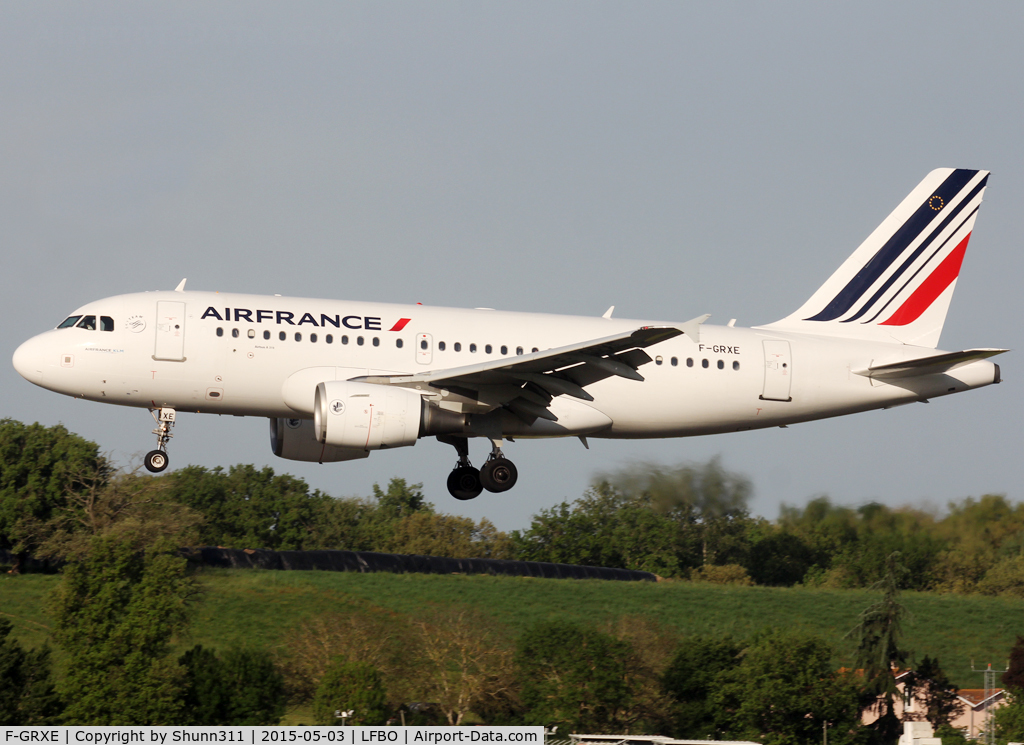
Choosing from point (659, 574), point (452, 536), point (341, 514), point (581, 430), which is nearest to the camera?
point (581, 430)

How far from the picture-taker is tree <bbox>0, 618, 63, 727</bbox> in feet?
158

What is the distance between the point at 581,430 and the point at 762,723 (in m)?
31.8

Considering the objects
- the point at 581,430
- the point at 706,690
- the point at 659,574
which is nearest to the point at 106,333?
the point at 581,430

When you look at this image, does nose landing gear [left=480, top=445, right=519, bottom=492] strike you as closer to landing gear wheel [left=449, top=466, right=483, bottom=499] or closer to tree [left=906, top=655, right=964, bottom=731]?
landing gear wheel [left=449, top=466, right=483, bottom=499]

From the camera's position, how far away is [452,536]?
10294 centimetres

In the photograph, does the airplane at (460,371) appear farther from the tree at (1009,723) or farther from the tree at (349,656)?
the tree at (349,656)

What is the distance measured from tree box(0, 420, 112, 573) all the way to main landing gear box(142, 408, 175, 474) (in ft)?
180

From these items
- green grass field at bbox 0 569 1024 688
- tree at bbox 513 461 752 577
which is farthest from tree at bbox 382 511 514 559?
green grass field at bbox 0 569 1024 688

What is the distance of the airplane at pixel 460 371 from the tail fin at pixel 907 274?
17cm

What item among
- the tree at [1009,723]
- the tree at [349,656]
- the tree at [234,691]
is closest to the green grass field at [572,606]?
the tree at [349,656]

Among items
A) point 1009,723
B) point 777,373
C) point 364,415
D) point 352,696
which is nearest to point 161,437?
point 364,415

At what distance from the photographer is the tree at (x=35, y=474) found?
7981cm

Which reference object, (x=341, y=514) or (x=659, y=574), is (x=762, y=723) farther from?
(x=341, y=514)

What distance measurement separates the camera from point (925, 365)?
27984 millimetres
